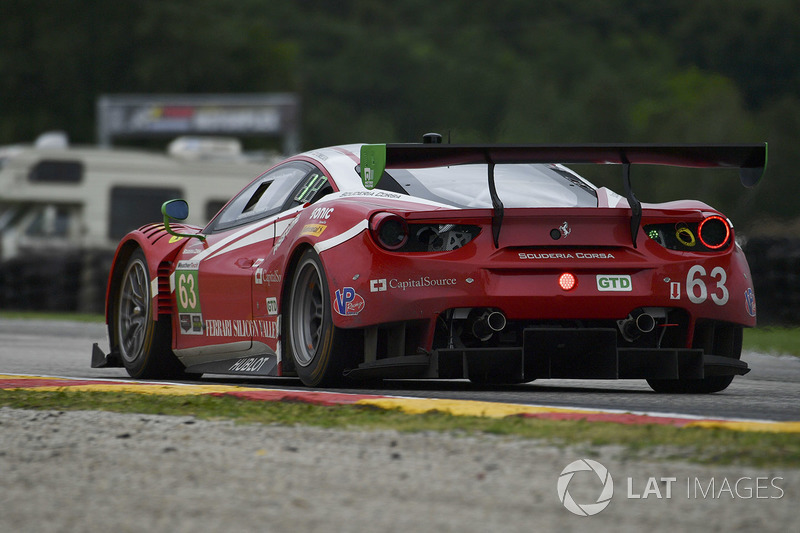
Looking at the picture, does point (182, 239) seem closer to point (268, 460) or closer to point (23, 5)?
point (268, 460)

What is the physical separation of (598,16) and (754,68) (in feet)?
67.5

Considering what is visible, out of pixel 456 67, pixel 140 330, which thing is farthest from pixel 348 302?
pixel 456 67

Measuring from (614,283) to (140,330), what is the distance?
3.19 meters

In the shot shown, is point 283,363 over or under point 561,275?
under

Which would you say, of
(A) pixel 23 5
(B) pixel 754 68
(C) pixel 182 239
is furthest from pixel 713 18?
(C) pixel 182 239

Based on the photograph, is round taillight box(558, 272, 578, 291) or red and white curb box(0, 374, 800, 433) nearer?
red and white curb box(0, 374, 800, 433)

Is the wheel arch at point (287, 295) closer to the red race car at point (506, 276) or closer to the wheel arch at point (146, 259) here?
the red race car at point (506, 276)

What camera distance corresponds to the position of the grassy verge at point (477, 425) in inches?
175

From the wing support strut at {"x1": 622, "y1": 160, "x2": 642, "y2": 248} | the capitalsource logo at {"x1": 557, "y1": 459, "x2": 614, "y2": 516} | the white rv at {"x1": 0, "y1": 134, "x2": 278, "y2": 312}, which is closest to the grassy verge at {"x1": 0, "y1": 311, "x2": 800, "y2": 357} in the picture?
the wing support strut at {"x1": 622, "y1": 160, "x2": 642, "y2": 248}

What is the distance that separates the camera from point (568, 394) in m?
6.78

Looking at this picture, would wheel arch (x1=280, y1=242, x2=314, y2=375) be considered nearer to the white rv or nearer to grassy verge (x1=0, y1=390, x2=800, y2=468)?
grassy verge (x1=0, y1=390, x2=800, y2=468)

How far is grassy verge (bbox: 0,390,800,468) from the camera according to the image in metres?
4.45

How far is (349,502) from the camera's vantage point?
3932 millimetres

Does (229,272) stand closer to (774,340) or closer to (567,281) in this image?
(567,281)
